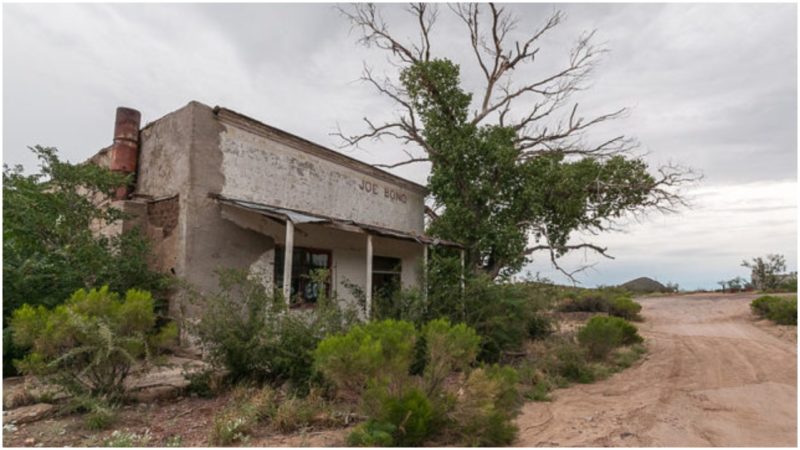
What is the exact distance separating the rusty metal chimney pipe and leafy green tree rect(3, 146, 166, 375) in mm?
1274

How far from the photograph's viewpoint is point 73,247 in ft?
24.0

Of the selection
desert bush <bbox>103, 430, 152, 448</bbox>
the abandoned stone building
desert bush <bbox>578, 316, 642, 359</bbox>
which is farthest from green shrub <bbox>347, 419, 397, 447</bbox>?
desert bush <bbox>578, 316, 642, 359</bbox>

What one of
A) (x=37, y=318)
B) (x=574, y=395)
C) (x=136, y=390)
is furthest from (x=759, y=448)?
(x=37, y=318)

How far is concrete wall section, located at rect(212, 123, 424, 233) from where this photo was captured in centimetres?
934

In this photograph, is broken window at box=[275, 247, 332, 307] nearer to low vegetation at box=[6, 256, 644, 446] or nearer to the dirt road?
low vegetation at box=[6, 256, 644, 446]

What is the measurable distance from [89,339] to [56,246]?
3274 mm

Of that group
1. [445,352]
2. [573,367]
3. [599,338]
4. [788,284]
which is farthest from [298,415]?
[788,284]

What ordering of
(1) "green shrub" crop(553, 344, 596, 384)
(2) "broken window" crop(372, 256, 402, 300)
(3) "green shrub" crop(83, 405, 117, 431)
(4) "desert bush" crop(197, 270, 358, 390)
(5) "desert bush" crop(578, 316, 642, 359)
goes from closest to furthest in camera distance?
(3) "green shrub" crop(83, 405, 117, 431)
(4) "desert bush" crop(197, 270, 358, 390)
(1) "green shrub" crop(553, 344, 596, 384)
(5) "desert bush" crop(578, 316, 642, 359)
(2) "broken window" crop(372, 256, 402, 300)

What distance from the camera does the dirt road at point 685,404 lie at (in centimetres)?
486

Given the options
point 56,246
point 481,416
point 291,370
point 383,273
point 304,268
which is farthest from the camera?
point 383,273

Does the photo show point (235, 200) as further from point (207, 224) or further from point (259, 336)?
point (259, 336)

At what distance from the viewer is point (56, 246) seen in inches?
292

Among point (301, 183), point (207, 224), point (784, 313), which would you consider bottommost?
point (784, 313)

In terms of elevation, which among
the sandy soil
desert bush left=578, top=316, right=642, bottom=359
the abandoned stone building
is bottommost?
the sandy soil
